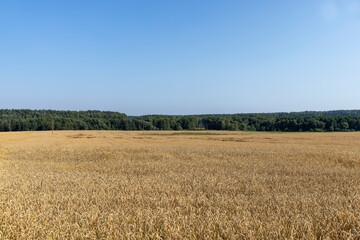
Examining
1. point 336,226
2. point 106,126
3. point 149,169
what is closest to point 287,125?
point 106,126

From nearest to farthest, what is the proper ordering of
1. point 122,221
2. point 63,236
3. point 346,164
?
point 63,236 → point 122,221 → point 346,164

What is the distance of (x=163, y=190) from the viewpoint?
8.75 metres

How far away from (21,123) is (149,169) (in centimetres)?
12780

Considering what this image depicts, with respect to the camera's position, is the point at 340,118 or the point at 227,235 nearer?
the point at 227,235

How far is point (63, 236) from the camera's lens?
4.42 m

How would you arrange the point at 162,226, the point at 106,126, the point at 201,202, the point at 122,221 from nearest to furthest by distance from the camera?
the point at 162,226 < the point at 122,221 < the point at 201,202 < the point at 106,126

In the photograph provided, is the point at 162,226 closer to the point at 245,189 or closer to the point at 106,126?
the point at 245,189

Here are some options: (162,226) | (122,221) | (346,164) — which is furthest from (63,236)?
(346,164)

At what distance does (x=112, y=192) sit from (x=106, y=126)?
125790 millimetres

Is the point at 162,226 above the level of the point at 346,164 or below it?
above

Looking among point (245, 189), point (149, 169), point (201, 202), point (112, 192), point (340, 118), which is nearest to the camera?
point (201, 202)

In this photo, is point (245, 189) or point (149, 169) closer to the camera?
point (245, 189)

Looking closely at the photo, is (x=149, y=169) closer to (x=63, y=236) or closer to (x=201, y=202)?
(x=201, y=202)

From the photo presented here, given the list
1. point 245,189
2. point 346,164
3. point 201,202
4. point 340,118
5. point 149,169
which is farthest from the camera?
point 340,118
